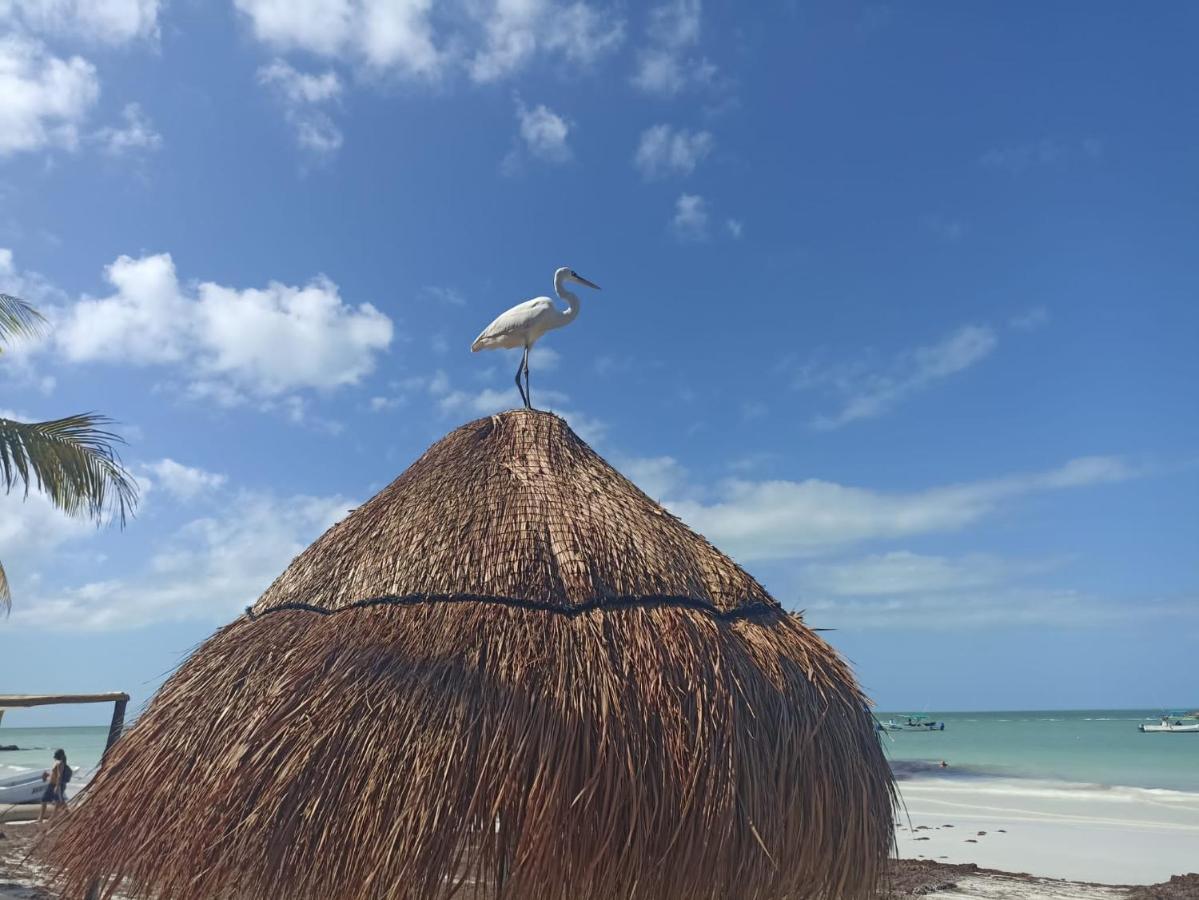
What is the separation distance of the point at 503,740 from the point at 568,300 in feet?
11.0

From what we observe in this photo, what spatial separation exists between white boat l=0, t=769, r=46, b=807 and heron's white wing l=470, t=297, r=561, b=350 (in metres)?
13.1

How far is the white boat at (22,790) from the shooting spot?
1457 cm

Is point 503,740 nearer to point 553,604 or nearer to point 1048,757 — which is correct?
point 553,604

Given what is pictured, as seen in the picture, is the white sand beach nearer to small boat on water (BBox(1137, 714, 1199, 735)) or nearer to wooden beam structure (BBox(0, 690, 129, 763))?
wooden beam structure (BBox(0, 690, 129, 763))

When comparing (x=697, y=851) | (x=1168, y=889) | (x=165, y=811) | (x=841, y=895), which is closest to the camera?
(x=697, y=851)

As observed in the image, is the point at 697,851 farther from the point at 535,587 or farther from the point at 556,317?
the point at 556,317

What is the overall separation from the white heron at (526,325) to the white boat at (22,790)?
1305 cm

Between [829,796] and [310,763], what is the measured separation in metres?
2.30

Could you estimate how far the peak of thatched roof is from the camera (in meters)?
4.33

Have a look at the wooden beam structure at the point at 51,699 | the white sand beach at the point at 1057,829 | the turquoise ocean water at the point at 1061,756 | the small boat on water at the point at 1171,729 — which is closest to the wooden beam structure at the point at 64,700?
the wooden beam structure at the point at 51,699

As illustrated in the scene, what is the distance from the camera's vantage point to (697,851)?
3627mm

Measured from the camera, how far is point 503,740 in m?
3.67

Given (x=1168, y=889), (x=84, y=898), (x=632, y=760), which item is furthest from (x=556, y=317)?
(x=1168, y=889)

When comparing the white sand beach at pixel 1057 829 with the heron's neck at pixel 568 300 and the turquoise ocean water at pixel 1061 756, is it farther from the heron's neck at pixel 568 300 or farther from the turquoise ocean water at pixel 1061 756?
the heron's neck at pixel 568 300
